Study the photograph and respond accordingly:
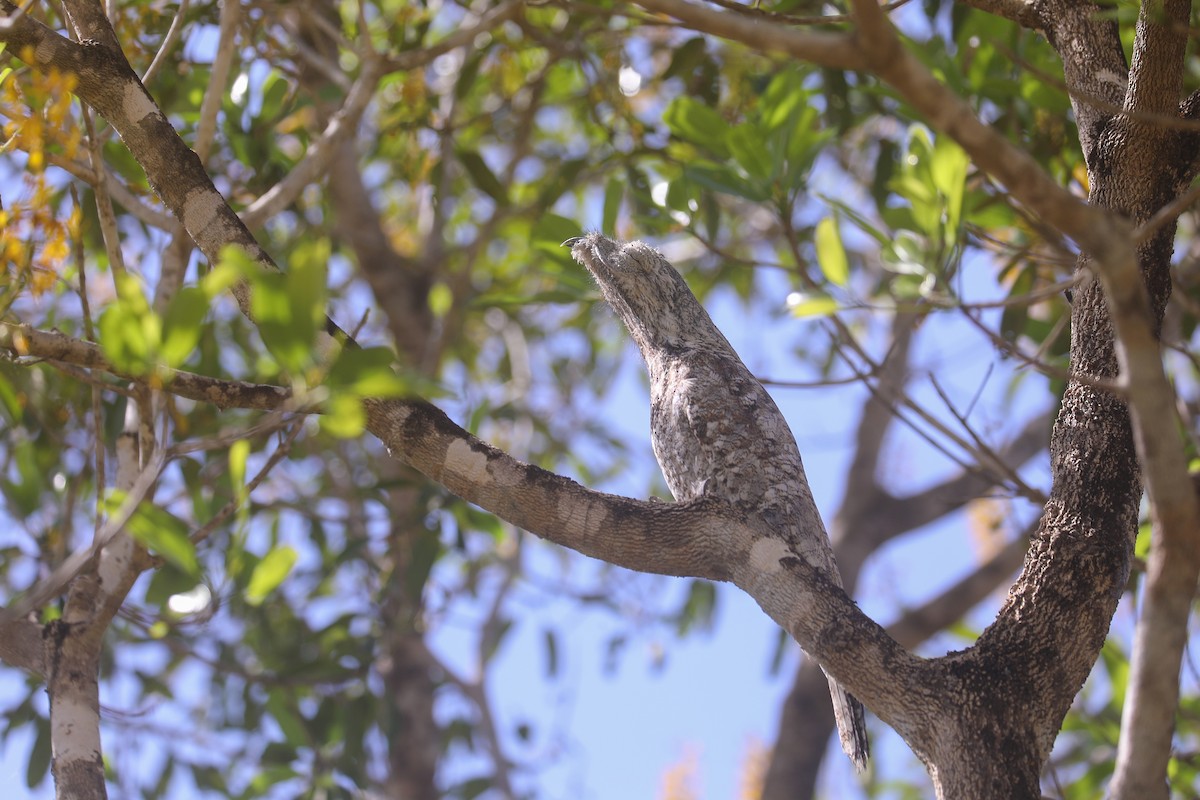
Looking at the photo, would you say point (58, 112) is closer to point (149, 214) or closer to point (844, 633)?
point (149, 214)

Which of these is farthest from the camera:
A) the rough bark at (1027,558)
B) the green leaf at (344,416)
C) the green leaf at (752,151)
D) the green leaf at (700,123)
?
Result: the green leaf at (700,123)

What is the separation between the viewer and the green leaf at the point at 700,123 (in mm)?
2762

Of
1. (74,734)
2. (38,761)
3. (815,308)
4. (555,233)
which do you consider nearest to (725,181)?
(555,233)

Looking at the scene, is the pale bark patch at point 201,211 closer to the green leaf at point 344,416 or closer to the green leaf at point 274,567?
the green leaf at point 274,567

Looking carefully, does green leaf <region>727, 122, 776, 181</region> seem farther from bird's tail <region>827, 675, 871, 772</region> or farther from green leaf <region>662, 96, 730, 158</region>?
bird's tail <region>827, 675, 871, 772</region>

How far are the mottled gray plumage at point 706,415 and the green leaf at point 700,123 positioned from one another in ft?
1.17

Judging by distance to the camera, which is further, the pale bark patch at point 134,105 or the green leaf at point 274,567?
the green leaf at point 274,567

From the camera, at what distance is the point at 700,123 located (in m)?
2.79

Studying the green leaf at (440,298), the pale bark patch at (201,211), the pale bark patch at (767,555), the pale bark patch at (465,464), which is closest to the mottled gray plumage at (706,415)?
the pale bark patch at (767,555)

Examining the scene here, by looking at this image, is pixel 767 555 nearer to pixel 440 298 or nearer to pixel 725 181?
pixel 725 181

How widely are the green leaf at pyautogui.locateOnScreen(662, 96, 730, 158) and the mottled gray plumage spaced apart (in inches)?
14.0

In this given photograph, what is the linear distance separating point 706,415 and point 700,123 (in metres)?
0.89

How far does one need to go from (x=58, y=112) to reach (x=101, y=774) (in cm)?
116

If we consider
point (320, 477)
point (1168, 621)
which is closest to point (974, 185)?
point (1168, 621)
